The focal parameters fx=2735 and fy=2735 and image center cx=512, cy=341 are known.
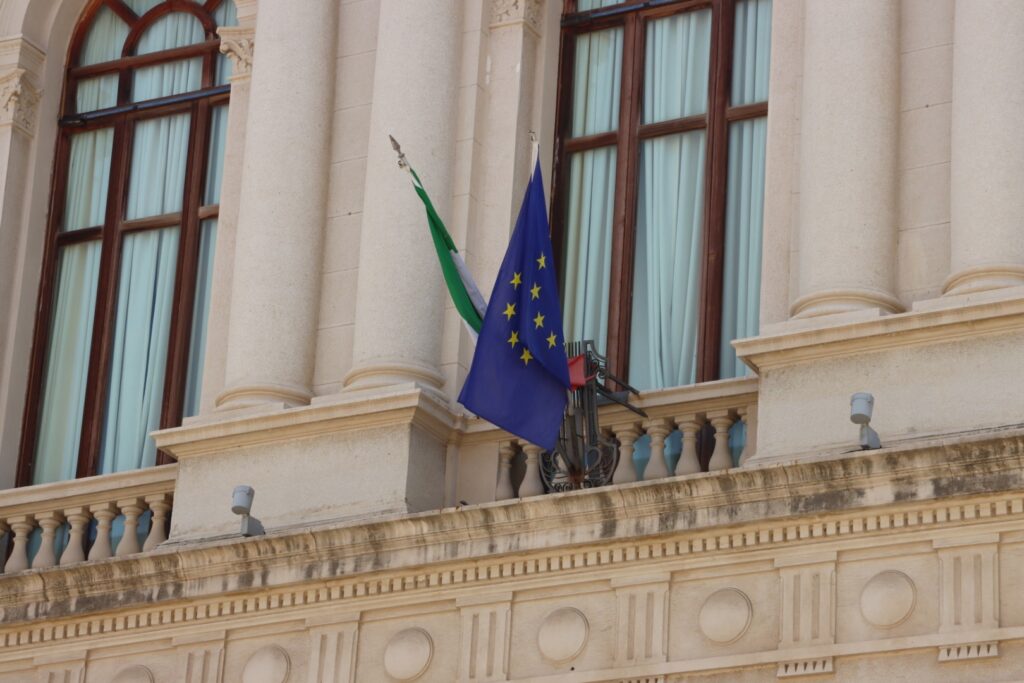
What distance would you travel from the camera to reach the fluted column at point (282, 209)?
19.6 meters

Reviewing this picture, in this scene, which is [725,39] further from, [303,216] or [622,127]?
[303,216]

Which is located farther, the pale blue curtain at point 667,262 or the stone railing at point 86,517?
the stone railing at point 86,517

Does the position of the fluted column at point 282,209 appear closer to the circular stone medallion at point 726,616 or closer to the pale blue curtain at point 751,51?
the pale blue curtain at point 751,51

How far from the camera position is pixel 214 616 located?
18.7m

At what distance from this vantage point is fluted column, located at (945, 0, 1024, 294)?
56.1 feet

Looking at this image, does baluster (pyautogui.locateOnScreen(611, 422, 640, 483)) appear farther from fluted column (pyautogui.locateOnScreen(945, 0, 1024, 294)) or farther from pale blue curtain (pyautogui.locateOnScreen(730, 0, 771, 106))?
pale blue curtain (pyautogui.locateOnScreen(730, 0, 771, 106))

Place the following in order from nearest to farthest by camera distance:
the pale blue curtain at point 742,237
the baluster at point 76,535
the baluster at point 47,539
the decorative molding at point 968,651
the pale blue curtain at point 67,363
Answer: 1. the decorative molding at point 968,651
2. the pale blue curtain at point 742,237
3. the baluster at point 76,535
4. the baluster at point 47,539
5. the pale blue curtain at point 67,363

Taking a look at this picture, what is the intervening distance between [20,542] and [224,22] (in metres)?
4.76

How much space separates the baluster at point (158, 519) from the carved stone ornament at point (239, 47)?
356 centimetres

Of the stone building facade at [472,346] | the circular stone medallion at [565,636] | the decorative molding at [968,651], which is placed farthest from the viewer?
the circular stone medallion at [565,636]

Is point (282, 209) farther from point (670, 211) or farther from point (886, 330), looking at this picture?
point (886, 330)

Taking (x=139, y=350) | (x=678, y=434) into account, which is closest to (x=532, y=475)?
(x=678, y=434)

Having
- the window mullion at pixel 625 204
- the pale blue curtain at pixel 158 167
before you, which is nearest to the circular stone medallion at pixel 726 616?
the window mullion at pixel 625 204

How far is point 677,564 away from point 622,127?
434 cm
